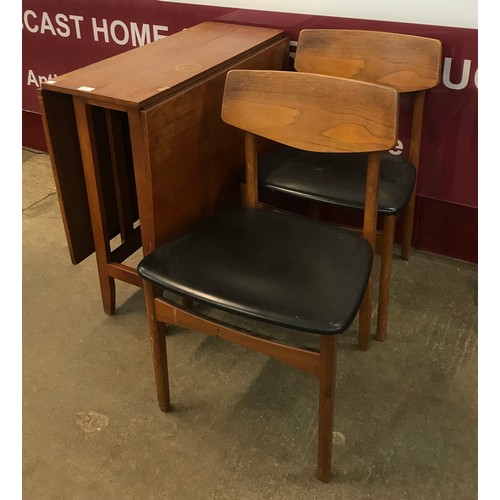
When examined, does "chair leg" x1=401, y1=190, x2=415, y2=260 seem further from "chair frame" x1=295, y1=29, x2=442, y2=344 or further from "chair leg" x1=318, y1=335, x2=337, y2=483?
"chair leg" x1=318, y1=335, x2=337, y2=483

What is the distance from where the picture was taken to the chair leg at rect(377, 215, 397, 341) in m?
1.68

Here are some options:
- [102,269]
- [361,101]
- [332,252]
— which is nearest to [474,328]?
[332,252]

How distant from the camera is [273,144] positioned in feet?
6.74

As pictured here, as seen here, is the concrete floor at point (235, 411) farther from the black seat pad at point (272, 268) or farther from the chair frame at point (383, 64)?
the black seat pad at point (272, 268)

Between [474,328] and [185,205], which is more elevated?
[185,205]

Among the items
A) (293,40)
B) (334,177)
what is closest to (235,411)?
(334,177)

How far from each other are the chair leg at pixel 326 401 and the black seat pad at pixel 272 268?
8 centimetres

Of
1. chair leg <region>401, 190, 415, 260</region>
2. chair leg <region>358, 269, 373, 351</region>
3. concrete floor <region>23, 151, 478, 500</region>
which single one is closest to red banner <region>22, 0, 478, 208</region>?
chair leg <region>401, 190, 415, 260</region>

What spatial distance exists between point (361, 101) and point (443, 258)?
1086 millimetres

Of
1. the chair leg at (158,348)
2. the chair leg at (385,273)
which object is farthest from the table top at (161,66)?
the chair leg at (385,273)

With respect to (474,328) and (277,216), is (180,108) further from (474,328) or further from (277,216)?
(474,328)

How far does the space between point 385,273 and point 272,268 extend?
0.56 meters

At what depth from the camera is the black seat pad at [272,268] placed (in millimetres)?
1207

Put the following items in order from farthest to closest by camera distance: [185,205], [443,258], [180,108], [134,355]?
[443,258] → [134,355] → [185,205] → [180,108]
